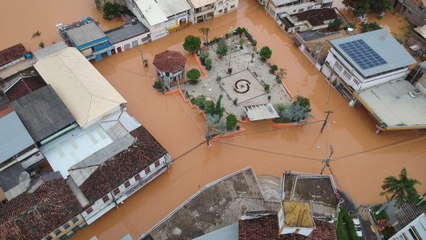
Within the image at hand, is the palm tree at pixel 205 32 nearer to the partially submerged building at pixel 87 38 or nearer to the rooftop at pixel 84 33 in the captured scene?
the partially submerged building at pixel 87 38

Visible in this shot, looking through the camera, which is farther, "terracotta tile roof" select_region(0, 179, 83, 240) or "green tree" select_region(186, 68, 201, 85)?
"green tree" select_region(186, 68, 201, 85)

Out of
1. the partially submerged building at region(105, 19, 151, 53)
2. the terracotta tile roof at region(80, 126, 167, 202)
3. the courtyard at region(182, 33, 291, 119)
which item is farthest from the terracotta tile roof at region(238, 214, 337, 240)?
the partially submerged building at region(105, 19, 151, 53)

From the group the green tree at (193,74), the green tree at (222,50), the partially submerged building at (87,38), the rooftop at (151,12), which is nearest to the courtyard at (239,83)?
the green tree at (222,50)

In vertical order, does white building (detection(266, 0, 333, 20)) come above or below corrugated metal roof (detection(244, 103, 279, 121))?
above

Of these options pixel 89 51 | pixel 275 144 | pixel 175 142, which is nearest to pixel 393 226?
pixel 275 144

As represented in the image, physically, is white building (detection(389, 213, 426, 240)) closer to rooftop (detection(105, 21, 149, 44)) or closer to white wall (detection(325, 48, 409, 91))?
white wall (detection(325, 48, 409, 91))

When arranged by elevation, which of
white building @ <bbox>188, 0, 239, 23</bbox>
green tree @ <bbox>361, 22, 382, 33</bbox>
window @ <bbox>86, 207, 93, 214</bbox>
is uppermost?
white building @ <bbox>188, 0, 239, 23</bbox>

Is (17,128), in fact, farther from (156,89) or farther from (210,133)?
(210,133)
